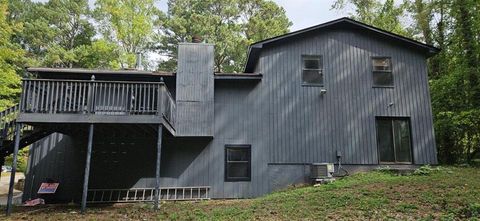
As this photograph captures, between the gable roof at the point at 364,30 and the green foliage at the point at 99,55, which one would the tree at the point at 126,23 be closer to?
the green foliage at the point at 99,55

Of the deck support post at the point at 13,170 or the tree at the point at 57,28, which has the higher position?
the tree at the point at 57,28

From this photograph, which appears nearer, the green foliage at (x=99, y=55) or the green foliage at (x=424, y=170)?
the green foliage at (x=424, y=170)

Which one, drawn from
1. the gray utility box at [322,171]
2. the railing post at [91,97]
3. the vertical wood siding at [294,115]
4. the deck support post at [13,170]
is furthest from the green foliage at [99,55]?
the gray utility box at [322,171]

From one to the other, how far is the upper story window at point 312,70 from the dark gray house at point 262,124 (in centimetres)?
4

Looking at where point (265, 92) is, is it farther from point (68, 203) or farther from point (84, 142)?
point (68, 203)

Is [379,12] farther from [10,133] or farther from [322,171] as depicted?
[10,133]

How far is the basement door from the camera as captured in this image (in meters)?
13.7

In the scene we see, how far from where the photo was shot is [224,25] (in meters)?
31.6

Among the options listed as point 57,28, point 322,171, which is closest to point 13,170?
point 322,171

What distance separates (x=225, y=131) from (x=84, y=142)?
5.26 meters

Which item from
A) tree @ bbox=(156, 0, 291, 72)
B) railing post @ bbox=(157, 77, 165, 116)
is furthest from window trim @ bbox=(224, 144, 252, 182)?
tree @ bbox=(156, 0, 291, 72)

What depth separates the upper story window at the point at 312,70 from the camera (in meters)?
14.1

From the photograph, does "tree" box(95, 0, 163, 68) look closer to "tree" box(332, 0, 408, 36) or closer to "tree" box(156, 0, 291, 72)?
"tree" box(156, 0, 291, 72)

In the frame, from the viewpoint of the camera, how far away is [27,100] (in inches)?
390
